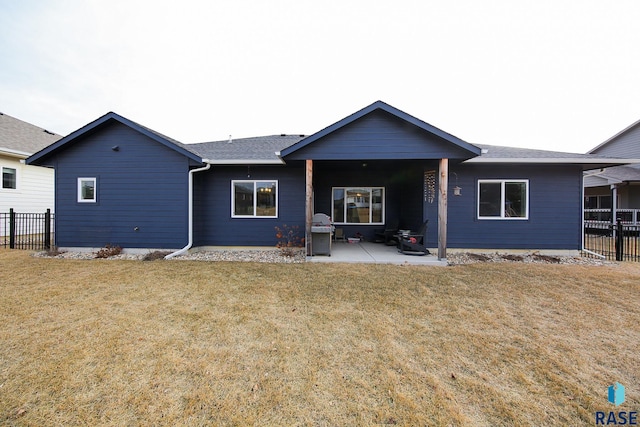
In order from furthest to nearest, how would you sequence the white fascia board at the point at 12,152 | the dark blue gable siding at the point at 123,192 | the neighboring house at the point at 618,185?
the neighboring house at the point at 618,185 < the white fascia board at the point at 12,152 < the dark blue gable siding at the point at 123,192

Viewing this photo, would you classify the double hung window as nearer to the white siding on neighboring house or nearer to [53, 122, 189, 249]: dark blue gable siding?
the white siding on neighboring house

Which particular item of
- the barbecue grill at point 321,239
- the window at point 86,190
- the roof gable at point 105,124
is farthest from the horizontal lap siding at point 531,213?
the window at point 86,190

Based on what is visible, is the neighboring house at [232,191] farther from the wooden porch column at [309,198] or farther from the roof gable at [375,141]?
the roof gable at [375,141]

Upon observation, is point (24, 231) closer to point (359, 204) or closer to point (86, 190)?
point (86, 190)

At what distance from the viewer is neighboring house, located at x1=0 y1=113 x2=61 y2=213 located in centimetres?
1017

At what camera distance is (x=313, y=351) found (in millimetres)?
2645

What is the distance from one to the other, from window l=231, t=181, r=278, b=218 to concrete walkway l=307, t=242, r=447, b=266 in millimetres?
2404

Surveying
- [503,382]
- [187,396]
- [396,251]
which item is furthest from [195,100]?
[503,382]

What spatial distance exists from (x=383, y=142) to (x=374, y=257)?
301 cm

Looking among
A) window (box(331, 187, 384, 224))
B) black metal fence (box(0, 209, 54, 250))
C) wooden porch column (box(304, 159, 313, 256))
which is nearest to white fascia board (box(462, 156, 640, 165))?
window (box(331, 187, 384, 224))

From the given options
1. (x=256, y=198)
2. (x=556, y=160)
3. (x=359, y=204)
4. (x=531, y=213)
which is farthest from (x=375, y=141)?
(x=531, y=213)

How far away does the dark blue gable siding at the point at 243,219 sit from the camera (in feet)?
26.8

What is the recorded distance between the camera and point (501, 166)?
25.3 feet

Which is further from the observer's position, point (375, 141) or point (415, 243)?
point (415, 243)
